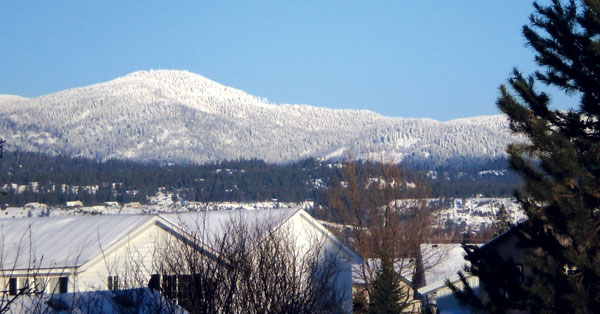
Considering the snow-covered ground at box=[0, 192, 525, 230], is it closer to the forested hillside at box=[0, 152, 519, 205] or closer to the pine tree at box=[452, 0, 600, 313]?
the forested hillside at box=[0, 152, 519, 205]

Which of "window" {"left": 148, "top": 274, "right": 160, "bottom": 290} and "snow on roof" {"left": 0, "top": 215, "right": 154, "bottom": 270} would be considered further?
"snow on roof" {"left": 0, "top": 215, "right": 154, "bottom": 270}

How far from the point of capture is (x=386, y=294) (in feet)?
105

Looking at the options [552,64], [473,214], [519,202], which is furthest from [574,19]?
[473,214]

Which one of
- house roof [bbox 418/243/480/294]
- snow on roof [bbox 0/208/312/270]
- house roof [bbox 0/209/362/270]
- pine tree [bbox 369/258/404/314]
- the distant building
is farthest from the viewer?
the distant building

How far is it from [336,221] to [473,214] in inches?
2767

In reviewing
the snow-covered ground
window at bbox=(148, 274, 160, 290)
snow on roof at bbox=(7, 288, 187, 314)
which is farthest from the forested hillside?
snow on roof at bbox=(7, 288, 187, 314)

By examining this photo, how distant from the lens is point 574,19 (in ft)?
52.0

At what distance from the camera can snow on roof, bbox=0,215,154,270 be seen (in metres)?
25.0

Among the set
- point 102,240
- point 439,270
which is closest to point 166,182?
point 439,270

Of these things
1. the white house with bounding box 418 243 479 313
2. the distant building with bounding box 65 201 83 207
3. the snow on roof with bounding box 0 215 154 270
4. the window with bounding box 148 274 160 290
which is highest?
the distant building with bounding box 65 201 83 207

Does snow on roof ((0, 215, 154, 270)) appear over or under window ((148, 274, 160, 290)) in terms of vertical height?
over

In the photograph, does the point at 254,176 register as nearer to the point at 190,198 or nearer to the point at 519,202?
the point at 190,198

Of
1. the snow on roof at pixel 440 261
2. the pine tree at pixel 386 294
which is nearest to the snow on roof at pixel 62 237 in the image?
the pine tree at pixel 386 294

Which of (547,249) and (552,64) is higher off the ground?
(552,64)
